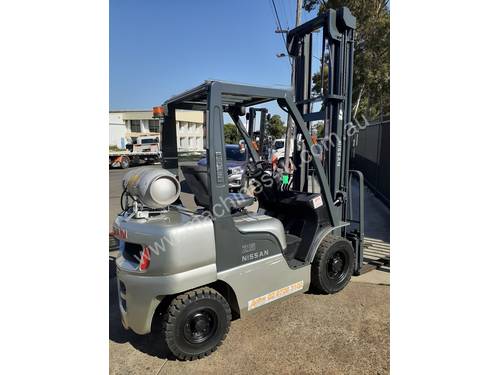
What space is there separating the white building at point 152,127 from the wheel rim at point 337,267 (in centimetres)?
213

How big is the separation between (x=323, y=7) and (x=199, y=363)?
53.9 ft

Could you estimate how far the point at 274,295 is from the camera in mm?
3219

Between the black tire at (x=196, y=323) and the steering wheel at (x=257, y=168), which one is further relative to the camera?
the steering wheel at (x=257, y=168)

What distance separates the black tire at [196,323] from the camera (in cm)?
260

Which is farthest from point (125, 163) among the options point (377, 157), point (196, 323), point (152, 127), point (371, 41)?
point (196, 323)

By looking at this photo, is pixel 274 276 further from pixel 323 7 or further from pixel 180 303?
pixel 323 7

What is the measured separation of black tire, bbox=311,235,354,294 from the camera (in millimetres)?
3617

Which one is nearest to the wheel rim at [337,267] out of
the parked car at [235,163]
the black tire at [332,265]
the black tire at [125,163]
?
the black tire at [332,265]

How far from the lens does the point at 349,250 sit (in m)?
3.94

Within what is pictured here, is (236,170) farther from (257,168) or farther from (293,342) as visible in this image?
(293,342)

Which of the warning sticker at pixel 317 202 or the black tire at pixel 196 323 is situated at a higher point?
the warning sticker at pixel 317 202

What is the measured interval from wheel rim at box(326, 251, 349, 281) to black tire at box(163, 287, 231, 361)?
1.52 m

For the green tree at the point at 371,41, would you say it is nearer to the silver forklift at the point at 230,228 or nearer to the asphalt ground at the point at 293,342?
the silver forklift at the point at 230,228

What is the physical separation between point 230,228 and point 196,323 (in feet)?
2.95
